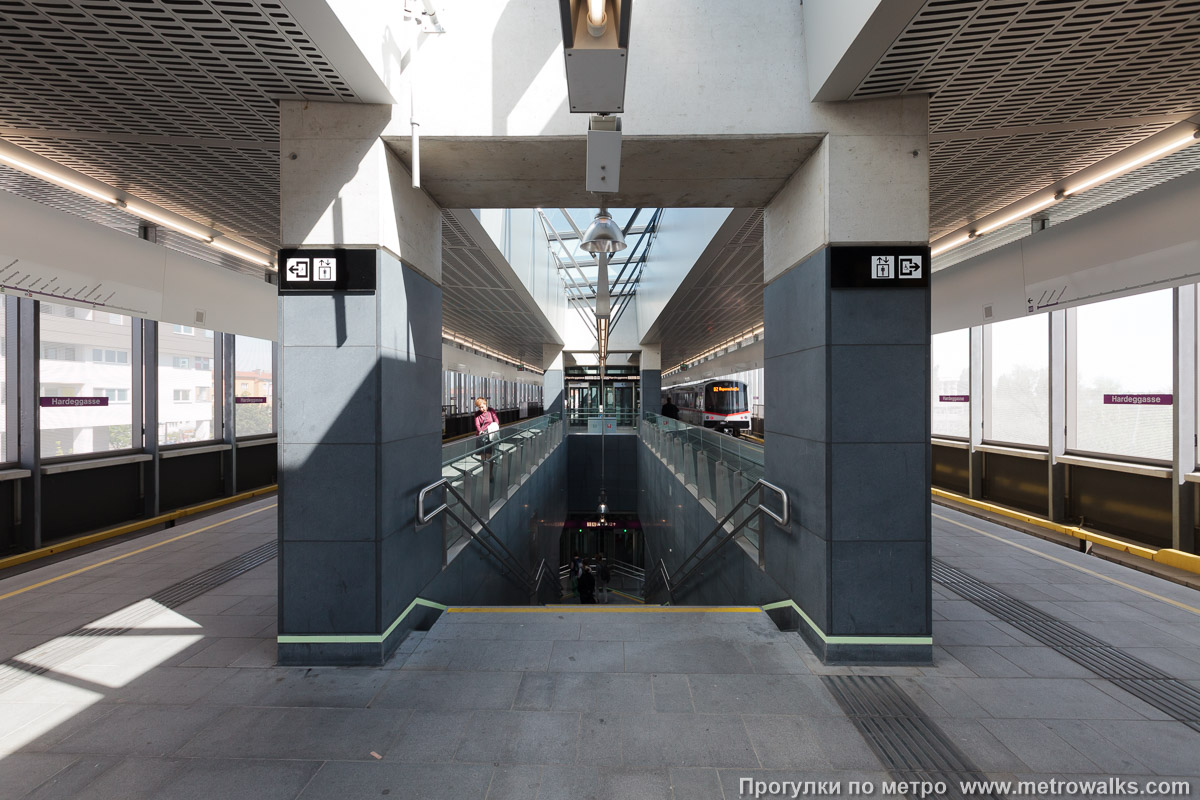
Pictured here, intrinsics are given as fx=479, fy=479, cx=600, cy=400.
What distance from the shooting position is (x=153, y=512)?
334 inches

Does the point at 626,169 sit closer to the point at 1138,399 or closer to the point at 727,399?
the point at 1138,399

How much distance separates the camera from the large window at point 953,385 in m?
11.4

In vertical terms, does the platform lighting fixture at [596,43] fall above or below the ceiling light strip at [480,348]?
below

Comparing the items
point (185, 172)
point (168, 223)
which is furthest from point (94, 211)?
point (185, 172)

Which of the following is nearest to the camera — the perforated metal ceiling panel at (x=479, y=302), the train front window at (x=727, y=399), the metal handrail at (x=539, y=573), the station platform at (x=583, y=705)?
the station platform at (x=583, y=705)

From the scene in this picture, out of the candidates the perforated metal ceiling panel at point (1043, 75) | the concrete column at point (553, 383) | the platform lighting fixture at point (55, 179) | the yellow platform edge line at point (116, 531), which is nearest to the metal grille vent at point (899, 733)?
the perforated metal ceiling panel at point (1043, 75)

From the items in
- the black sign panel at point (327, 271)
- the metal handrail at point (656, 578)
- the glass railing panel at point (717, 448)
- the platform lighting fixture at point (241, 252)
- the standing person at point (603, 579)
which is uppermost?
the platform lighting fixture at point (241, 252)

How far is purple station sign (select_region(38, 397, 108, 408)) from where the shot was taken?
685cm

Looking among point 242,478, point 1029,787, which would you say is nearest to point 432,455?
point 1029,787

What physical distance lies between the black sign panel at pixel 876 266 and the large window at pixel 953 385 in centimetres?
955

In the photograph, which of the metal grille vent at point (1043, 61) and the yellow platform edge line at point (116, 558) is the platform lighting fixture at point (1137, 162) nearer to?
the metal grille vent at point (1043, 61)

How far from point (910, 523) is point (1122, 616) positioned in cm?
267

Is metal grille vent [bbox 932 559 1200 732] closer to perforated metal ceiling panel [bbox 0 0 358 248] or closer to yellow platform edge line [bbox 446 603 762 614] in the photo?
yellow platform edge line [bbox 446 603 762 614]

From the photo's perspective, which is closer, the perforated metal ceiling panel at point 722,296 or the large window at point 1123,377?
the large window at point 1123,377
